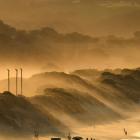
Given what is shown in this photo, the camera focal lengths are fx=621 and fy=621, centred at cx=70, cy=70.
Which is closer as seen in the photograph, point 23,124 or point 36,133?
point 36,133

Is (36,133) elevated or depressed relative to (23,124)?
depressed

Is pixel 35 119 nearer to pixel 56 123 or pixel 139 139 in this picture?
pixel 56 123

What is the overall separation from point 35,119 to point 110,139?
129 ft

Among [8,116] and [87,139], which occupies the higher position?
[8,116]

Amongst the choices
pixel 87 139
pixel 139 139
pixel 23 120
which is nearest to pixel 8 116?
pixel 23 120

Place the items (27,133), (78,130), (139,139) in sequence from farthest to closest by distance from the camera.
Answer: (78,130)
(27,133)
(139,139)

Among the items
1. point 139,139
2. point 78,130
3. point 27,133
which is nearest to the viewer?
point 139,139

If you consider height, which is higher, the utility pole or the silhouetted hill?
the silhouetted hill

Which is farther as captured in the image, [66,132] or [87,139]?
[66,132]

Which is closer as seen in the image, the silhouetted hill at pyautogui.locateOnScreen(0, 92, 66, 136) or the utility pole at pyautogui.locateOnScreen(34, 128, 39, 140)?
the utility pole at pyautogui.locateOnScreen(34, 128, 39, 140)

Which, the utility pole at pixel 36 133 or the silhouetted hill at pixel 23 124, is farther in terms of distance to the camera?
the silhouetted hill at pixel 23 124

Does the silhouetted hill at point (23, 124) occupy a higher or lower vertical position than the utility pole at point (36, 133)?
higher

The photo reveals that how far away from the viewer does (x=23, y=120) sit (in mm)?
193750

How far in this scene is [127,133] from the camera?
184875 mm
